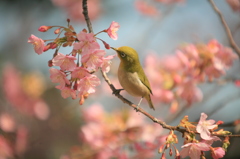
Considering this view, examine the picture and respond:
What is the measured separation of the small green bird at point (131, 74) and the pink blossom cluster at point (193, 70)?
1.67ft

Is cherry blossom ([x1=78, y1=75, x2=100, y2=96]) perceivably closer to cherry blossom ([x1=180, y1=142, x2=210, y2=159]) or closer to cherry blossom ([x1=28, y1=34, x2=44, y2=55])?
cherry blossom ([x1=28, y1=34, x2=44, y2=55])

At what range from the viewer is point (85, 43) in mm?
679

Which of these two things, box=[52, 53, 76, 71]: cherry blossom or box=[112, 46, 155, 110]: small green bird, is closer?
box=[52, 53, 76, 71]: cherry blossom

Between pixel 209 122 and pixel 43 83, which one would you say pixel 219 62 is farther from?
pixel 43 83

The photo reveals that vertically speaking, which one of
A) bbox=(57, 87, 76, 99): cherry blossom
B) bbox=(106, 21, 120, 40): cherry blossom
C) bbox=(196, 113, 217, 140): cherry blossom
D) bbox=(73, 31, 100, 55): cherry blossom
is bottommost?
bbox=(196, 113, 217, 140): cherry blossom

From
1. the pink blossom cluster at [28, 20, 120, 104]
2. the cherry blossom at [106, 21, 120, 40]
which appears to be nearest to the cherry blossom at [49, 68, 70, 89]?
the pink blossom cluster at [28, 20, 120, 104]

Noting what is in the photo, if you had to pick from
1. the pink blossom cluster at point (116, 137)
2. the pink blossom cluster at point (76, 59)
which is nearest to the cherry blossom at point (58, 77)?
the pink blossom cluster at point (76, 59)

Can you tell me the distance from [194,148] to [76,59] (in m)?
0.38

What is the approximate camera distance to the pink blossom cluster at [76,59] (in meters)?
0.68

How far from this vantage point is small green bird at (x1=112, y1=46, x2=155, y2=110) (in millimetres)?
867

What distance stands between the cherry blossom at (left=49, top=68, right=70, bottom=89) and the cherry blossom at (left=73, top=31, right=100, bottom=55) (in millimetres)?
82

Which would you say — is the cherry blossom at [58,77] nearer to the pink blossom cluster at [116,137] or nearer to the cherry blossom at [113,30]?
the cherry blossom at [113,30]

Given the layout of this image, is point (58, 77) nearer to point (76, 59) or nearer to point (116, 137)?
point (76, 59)

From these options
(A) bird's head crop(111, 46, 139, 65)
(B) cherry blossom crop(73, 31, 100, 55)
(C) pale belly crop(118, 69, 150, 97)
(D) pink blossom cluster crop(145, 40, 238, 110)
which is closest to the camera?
(B) cherry blossom crop(73, 31, 100, 55)
